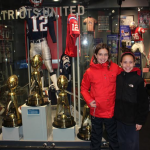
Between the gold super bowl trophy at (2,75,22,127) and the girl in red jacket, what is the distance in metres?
0.91

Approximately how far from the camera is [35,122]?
2.04 m

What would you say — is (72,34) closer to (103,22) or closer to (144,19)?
(103,22)

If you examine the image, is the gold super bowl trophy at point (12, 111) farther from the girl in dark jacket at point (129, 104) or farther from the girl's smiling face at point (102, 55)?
the girl in dark jacket at point (129, 104)

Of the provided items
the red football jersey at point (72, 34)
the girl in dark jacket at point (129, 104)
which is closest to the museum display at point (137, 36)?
the red football jersey at point (72, 34)

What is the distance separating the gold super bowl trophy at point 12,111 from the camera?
209 centimetres

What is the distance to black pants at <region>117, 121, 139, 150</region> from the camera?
1633 millimetres

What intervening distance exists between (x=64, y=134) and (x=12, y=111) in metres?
0.73

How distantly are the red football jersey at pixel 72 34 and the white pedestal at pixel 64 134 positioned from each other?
0.95 metres

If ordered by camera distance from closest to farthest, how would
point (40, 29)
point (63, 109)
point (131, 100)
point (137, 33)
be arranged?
point (131, 100), point (63, 109), point (40, 29), point (137, 33)

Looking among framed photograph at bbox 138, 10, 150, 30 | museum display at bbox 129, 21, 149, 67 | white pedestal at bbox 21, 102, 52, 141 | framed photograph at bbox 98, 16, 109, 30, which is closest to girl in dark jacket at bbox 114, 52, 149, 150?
white pedestal at bbox 21, 102, 52, 141

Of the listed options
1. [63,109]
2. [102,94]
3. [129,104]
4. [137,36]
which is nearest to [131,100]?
[129,104]

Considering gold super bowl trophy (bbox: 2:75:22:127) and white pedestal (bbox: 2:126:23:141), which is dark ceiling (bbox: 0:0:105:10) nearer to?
gold super bowl trophy (bbox: 2:75:22:127)

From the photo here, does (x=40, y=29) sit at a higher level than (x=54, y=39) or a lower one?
higher

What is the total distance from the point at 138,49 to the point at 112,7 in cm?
128
